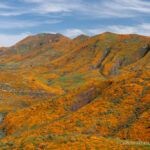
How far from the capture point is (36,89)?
7462 cm

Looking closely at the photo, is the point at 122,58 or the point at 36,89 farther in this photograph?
the point at 122,58

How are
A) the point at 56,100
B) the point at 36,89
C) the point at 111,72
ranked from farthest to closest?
the point at 111,72 < the point at 36,89 < the point at 56,100

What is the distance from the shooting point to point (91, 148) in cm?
1468

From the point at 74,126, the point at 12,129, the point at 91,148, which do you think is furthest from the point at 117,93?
the point at 12,129

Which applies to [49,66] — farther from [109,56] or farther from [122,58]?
[122,58]

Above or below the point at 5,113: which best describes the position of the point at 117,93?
above

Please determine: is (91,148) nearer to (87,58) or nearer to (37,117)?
(37,117)

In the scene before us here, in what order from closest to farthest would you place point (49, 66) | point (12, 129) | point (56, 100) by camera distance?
point (12, 129) < point (56, 100) < point (49, 66)

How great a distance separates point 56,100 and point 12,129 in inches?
532

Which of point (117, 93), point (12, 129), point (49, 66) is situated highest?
point (49, 66)

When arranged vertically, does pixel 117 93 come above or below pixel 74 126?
above

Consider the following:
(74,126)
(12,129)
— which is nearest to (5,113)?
(12,129)

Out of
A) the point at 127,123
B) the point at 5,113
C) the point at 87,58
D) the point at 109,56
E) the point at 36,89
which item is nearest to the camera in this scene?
the point at 127,123

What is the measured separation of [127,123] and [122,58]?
350 ft
